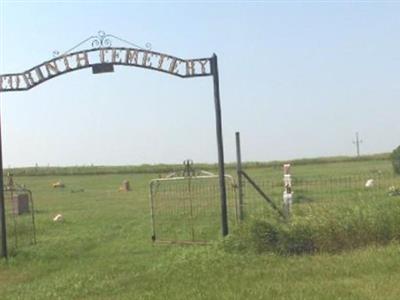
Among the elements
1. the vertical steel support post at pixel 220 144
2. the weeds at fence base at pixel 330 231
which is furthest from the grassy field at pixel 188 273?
the vertical steel support post at pixel 220 144

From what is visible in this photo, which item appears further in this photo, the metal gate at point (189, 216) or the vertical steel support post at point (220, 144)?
the metal gate at point (189, 216)

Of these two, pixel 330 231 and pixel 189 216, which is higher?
Result: pixel 330 231

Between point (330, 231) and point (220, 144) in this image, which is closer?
point (330, 231)

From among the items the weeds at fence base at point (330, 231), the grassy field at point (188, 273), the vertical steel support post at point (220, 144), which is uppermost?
the vertical steel support post at point (220, 144)

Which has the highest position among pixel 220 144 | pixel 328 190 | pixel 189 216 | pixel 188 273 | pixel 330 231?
→ pixel 220 144

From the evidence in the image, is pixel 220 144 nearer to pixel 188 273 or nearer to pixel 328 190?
pixel 188 273

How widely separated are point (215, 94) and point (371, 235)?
443cm

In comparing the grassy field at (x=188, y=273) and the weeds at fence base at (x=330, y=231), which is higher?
the weeds at fence base at (x=330, y=231)

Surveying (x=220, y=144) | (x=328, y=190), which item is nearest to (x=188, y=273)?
(x=220, y=144)

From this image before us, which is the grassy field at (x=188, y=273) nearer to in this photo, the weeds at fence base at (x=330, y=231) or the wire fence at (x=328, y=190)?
the weeds at fence base at (x=330, y=231)

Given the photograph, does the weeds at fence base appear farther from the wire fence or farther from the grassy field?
the wire fence

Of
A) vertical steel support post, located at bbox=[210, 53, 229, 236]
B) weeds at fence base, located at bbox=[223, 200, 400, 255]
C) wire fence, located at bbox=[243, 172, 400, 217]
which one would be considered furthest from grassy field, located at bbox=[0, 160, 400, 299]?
wire fence, located at bbox=[243, 172, 400, 217]

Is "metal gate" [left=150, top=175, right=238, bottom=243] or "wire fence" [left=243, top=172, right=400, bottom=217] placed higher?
"wire fence" [left=243, top=172, right=400, bottom=217]

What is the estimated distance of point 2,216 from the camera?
14.7m
